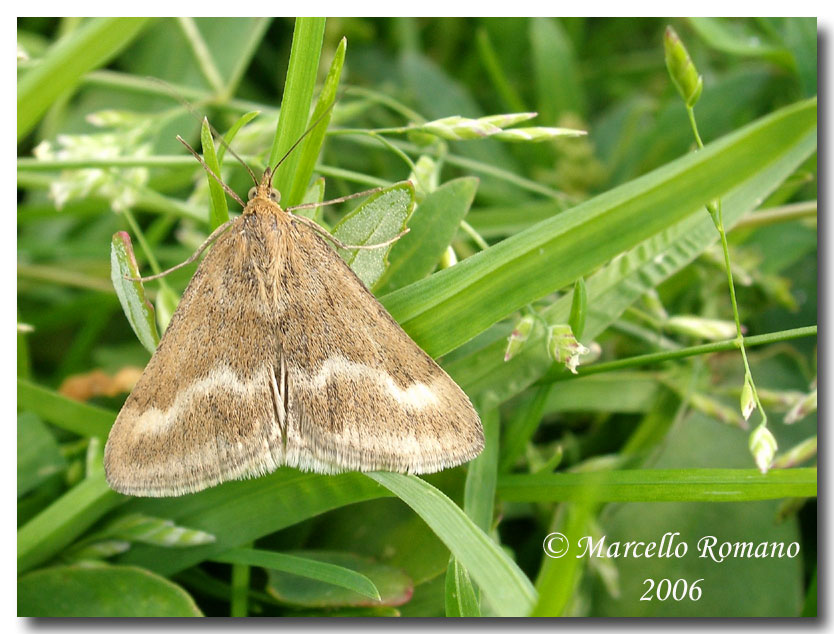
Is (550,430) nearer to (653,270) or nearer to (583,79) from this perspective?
(653,270)

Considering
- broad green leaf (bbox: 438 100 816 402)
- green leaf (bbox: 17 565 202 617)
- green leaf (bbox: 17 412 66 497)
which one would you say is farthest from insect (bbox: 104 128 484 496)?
green leaf (bbox: 17 412 66 497)

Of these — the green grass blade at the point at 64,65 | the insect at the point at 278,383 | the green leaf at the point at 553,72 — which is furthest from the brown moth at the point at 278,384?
the green leaf at the point at 553,72

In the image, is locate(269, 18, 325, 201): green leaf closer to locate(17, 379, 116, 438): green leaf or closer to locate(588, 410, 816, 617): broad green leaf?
locate(17, 379, 116, 438): green leaf

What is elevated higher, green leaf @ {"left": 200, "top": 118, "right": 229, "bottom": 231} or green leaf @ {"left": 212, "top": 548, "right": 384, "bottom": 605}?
green leaf @ {"left": 200, "top": 118, "right": 229, "bottom": 231}

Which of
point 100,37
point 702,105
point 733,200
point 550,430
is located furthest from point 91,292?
point 702,105

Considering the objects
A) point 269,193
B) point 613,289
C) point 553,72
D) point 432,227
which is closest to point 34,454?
point 269,193

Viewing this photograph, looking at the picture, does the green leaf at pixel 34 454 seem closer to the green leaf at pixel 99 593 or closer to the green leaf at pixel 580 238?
the green leaf at pixel 99 593

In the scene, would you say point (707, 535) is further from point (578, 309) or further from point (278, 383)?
point (278, 383)
